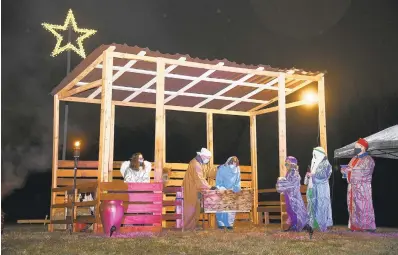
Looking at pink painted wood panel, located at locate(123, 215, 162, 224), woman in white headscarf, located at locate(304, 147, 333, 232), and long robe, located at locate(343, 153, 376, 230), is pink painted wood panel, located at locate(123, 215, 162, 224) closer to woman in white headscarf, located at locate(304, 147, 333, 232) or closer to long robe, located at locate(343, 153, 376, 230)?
woman in white headscarf, located at locate(304, 147, 333, 232)

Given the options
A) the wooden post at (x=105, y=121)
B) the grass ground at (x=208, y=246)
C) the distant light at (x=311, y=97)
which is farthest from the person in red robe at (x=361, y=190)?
the wooden post at (x=105, y=121)

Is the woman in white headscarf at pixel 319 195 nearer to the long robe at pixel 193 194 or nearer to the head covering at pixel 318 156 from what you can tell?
the head covering at pixel 318 156

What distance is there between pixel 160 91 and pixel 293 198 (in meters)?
3.69

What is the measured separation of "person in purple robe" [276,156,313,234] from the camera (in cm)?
1037

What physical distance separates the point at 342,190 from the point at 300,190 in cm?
698

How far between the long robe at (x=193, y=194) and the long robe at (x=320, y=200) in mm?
2333

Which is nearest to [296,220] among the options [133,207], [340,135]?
[133,207]

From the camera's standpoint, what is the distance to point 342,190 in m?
17.7

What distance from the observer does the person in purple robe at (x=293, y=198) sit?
10367 mm

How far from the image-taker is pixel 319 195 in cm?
1031

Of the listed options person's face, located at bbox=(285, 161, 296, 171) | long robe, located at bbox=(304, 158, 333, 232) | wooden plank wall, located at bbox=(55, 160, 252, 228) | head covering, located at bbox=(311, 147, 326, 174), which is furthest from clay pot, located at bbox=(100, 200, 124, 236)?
head covering, located at bbox=(311, 147, 326, 174)

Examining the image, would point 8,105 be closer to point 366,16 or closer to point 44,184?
point 44,184

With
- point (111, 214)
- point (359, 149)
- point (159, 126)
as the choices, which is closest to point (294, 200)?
point (359, 149)

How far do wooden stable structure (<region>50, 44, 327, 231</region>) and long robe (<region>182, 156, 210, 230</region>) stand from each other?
445mm
